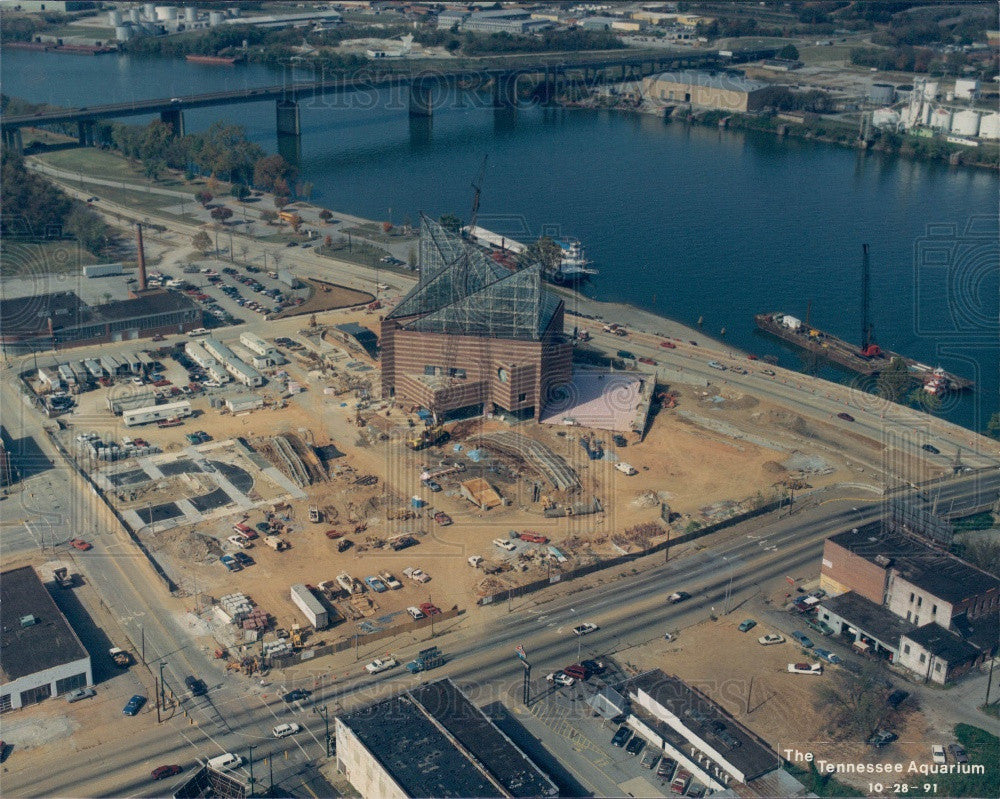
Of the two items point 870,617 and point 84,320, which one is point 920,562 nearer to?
point 870,617

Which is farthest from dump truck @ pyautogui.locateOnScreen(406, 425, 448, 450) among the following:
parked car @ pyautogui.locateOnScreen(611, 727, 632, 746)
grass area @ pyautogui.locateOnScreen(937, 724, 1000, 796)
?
grass area @ pyautogui.locateOnScreen(937, 724, 1000, 796)

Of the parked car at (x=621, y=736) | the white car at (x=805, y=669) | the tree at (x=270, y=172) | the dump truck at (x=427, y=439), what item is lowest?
the parked car at (x=621, y=736)

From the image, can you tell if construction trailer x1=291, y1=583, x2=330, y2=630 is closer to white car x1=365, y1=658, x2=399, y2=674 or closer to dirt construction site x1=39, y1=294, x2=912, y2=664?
dirt construction site x1=39, y1=294, x2=912, y2=664

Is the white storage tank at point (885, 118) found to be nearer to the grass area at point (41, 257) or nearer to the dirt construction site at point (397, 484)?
the dirt construction site at point (397, 484)

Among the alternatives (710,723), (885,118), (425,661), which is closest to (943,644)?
(710,723)

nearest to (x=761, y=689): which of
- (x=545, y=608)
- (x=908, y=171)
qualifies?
(x=545, y=608)

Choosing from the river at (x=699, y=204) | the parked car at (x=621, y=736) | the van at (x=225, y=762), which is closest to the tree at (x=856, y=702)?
the parked car at (x=621, y=736)
